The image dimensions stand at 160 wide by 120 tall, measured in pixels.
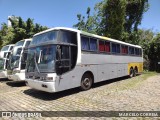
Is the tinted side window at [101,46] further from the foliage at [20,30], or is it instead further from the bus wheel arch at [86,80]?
the foliage at [20,30]

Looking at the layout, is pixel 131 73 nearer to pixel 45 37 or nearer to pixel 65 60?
pixel 65 60

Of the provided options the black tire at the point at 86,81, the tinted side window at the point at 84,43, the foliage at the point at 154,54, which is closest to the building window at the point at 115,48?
the tinted side window at the point at 84,43

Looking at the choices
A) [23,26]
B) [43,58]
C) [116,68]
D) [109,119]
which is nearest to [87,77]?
[43,58]

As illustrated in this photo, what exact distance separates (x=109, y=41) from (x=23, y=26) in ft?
50.5

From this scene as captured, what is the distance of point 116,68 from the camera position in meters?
13.9

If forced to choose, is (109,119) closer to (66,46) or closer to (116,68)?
(66,46)

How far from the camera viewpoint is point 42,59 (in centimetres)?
878

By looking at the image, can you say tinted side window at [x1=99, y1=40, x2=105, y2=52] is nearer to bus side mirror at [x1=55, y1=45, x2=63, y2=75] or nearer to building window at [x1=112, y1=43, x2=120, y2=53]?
building window at [x1=112, y1=43, x2=120, y2=53]

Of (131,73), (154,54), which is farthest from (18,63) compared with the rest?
(154,54)

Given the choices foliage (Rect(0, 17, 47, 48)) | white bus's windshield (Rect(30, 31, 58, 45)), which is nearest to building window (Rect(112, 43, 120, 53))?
white bus's windshield (Rect(30, 31, 58, 45))

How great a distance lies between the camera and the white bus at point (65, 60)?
839 centimetres

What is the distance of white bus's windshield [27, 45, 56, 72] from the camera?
8367 mm

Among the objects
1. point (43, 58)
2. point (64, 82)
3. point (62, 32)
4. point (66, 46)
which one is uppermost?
point (62, 32)

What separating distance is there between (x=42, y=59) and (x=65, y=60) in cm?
107
